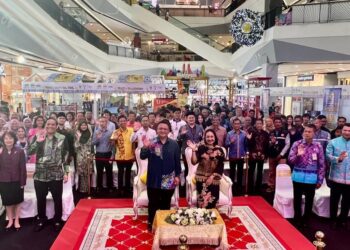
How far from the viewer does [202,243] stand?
4055 millimetres

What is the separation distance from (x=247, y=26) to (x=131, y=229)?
368 inches

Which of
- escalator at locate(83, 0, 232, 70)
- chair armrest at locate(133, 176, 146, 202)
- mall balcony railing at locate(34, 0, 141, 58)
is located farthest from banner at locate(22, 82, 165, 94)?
escalator at locate(83, 0, 232, 70)

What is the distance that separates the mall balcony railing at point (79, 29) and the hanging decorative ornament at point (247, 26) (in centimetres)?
643

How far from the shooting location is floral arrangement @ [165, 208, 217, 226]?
405 centimetres

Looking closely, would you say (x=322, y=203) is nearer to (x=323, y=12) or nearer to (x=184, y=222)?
(x=184, y=222)

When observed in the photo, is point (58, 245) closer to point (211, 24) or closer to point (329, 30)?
point (329, 30)

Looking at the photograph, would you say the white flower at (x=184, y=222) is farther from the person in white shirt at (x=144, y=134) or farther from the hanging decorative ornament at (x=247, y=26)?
the hanging decorative ornament at (x=247, y=26)

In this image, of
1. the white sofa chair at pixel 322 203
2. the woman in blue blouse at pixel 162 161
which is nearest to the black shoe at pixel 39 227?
the woman in blue blouse at pixel 162 161

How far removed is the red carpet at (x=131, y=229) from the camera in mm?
4547

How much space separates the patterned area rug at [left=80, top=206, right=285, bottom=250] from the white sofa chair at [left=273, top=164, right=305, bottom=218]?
48 cm

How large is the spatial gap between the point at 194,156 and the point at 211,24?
21.6 meters

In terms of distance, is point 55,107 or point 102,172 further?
point 55,107

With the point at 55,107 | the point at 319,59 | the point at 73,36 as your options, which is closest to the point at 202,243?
the point at 55,107

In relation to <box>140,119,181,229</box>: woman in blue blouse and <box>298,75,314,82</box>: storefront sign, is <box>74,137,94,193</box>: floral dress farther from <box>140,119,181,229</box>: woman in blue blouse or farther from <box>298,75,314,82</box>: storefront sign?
<box>298,75,314,82</box>: storefront sign
